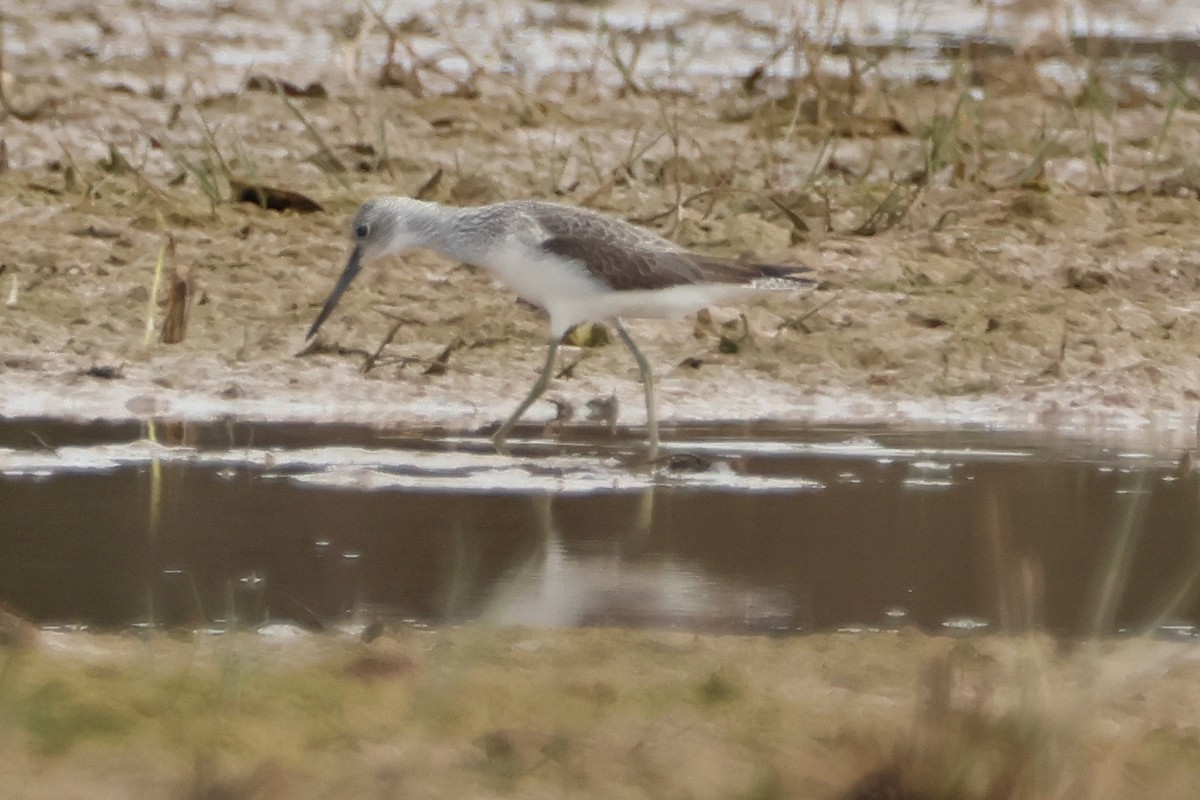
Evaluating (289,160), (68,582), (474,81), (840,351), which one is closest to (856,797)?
A: (68,582)

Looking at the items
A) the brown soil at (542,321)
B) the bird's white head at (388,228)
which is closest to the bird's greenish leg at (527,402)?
the brown soil at (542,321)

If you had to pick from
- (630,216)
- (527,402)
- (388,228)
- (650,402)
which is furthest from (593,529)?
(630,216)

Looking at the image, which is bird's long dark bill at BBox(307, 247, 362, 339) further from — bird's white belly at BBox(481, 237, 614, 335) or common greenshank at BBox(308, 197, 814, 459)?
bird's white belly at BBox(481, 237, 614, 335)

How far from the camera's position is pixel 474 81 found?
11.9 m

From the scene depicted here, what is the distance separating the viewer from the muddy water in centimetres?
485

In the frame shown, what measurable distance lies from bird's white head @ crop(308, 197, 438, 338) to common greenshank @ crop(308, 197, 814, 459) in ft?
0.89

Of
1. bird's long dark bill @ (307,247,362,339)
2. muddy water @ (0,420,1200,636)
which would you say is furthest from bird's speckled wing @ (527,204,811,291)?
bird's long dark bill @ (307,247,362,339)

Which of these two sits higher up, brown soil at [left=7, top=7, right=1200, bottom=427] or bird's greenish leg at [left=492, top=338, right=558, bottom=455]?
brown soil at [left=7, top=7, right=1200, bottom=427]

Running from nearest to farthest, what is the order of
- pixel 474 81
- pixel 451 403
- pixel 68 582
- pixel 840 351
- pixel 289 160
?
1. pixel 68 582
2. pixel 451 403
3. pixel 840 351
4. pixel 289 160
5. pixel 474 81

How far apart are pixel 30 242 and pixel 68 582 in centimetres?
431

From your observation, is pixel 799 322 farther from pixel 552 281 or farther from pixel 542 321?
pixel 552 281

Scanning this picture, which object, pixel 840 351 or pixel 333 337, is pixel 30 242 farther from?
pixel 840 351

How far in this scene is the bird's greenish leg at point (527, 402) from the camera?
682 cm

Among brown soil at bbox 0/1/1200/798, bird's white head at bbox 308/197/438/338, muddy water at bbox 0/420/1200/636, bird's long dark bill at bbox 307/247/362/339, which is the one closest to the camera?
brown soil at bbox 0/1/1200/798
